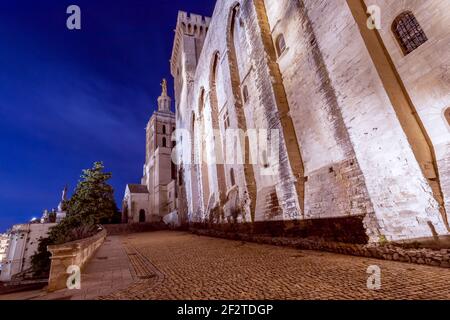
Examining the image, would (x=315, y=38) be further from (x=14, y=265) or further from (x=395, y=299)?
(x=14, y=265)

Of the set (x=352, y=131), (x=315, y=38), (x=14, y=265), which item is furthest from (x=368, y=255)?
(x=14, y=265)

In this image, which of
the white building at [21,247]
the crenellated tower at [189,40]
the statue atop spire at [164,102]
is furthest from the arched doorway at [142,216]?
the statue atop spire at [164,102]

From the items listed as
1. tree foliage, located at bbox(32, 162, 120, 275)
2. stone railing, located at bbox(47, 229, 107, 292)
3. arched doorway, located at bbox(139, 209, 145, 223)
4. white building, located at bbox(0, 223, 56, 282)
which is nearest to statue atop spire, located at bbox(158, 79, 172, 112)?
arched doorway, located at bbox(139, 209, 145, 223)

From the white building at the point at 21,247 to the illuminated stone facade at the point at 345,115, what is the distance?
67.6 feet

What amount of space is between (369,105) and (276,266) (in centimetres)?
428

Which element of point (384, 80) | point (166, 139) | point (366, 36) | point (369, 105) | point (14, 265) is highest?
point (166, 139)

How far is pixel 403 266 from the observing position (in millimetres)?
3994

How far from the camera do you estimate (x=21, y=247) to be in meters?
20.2

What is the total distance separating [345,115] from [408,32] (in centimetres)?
210

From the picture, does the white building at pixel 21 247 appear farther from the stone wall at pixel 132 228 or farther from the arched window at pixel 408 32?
the arched window at pixel 408 32

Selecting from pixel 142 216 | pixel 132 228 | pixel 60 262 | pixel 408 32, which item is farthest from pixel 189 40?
pixel 142 216

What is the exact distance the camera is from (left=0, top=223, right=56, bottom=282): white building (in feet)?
62.8

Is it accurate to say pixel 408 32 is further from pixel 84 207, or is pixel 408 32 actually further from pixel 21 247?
pixel 21 247
